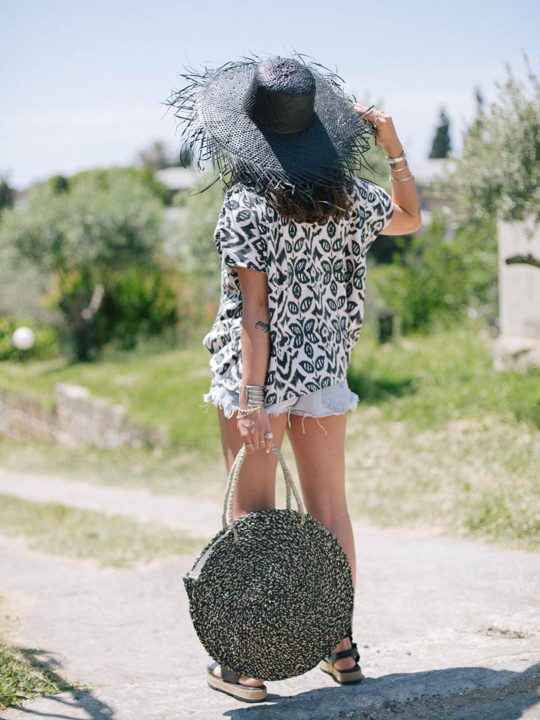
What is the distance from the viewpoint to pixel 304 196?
2791mm

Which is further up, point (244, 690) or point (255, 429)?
point (255, 429)

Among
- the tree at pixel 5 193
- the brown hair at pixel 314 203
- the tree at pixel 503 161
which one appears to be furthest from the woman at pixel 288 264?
the tree at pixel 5 193

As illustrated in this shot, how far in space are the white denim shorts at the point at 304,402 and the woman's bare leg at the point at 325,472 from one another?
43 millimetres

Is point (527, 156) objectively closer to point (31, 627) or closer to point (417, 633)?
point (417, 633)

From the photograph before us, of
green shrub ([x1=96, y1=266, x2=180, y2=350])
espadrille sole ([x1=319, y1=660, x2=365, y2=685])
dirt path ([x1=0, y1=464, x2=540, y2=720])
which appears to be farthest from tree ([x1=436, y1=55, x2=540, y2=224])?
green shrub ([x1=96, y1=266, x2=180, y2=350])

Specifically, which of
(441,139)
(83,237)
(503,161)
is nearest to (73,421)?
(83,237)

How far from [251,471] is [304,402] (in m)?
0.29

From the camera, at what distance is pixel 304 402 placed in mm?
2879

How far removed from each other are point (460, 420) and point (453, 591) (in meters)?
3.50

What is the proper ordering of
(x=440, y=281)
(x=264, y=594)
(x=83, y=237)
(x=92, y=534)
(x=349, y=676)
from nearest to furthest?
1. (x=264, y=594)
2. (x=349, y=676)
3. (x=92, y=534)
4. (x=440, y=281)
5. (x=83, y=237)

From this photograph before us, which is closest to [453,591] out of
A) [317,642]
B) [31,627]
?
[317,642]

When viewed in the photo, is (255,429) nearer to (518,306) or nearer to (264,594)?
(264,594)

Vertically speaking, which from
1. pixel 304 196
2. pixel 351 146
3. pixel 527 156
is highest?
pixel 527 156

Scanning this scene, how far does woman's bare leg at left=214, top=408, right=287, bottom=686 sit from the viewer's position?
2.88m
